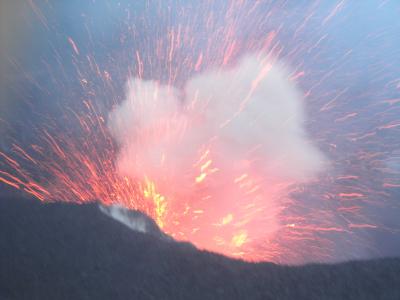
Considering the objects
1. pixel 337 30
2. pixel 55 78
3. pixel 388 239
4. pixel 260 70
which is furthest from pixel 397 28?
pixel 55 78

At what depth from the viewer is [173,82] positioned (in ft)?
19.1

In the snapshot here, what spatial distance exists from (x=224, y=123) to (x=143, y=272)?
9.27 feet

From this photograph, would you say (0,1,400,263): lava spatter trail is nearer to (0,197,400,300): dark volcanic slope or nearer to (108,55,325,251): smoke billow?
(108,55,325,251): smoke billow

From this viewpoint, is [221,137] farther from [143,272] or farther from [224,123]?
[143,272]

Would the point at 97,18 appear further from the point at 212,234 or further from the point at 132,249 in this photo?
the point at 132,249

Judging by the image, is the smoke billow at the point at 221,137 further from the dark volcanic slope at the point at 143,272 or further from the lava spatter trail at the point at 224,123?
the dark volcanic slope at the point at 143,272

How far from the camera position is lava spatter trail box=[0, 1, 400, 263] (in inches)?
171

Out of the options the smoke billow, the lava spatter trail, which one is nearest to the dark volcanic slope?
the lava spatter trail

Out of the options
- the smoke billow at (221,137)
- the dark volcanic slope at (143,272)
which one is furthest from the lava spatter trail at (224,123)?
the dark volcanic slope at (143,272)

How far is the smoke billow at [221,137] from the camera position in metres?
4.67

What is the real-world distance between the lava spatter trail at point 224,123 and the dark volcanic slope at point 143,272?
68 cm

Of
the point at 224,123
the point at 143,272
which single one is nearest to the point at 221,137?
the point at 224,123

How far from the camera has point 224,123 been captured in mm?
5383

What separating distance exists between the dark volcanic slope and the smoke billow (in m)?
1.34
